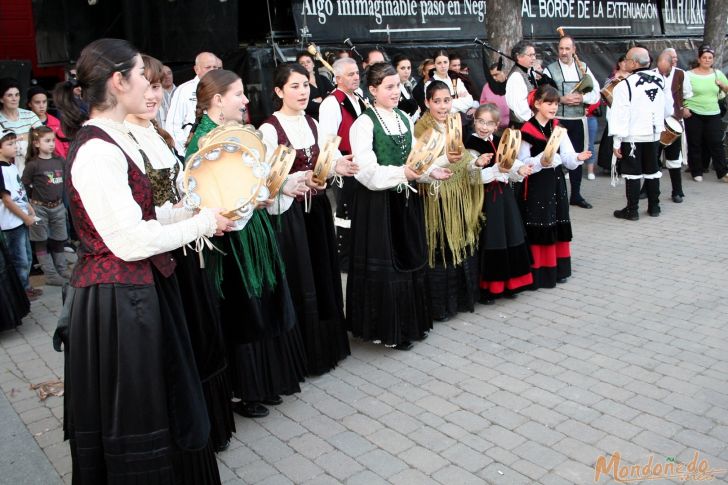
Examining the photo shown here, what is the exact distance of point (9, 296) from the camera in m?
5.28

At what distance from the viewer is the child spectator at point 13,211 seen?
571 centimetres

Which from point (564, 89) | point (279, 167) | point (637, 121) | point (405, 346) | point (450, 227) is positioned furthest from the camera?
point (564, 89)

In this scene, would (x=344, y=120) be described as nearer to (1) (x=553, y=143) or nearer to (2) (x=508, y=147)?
(2) (x=508, y=147)

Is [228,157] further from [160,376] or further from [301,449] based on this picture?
[301,449]

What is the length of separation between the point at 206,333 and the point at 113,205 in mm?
904

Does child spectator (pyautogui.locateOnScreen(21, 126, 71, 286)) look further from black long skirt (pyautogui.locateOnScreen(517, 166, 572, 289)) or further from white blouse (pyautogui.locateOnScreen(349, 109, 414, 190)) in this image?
black long skirt (pyautogui.locateOnScreen(517, 166, 572, 289))

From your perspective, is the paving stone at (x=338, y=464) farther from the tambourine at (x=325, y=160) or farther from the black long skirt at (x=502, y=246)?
the black long skirt at (x=502, y=246)

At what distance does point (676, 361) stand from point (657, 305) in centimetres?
106

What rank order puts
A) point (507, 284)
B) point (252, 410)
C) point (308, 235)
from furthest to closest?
1. point (507, 284)
2. point (308, 235)
3. point (252, 410)

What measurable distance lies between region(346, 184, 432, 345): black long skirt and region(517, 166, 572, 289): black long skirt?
148 centimetres

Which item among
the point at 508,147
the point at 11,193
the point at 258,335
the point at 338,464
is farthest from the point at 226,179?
the point at 11,193

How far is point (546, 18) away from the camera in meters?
13.0

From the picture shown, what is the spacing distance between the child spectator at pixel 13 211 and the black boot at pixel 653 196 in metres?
6.51

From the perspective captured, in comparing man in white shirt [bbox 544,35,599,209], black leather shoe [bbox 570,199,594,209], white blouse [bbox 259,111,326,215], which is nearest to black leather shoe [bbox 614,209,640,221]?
black leather shoe [bbox 570,199,594,209]
